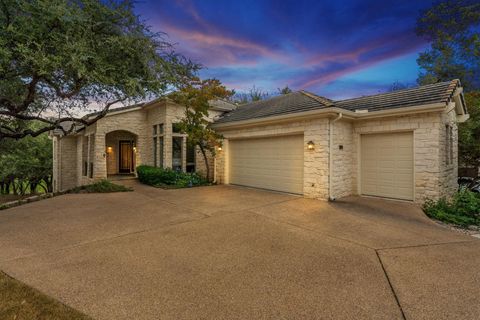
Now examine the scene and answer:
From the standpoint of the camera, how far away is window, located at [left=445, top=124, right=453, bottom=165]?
769cm

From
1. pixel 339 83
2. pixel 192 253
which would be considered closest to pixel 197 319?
pixel 192 253

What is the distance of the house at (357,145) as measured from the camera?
7.20m

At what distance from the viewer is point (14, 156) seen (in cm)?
1723

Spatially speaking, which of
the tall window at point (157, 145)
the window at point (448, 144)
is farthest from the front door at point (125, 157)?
the window at point (448, 144)

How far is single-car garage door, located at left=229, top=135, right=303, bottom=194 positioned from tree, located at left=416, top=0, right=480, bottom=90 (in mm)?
15724

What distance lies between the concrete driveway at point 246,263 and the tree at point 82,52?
11.1 feet

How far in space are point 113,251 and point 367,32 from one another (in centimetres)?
1368

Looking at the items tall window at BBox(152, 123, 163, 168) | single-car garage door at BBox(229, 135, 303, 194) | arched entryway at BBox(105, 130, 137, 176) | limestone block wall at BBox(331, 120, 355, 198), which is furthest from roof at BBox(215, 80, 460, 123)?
arched entryway at BBox(105, 130, 137, 176)

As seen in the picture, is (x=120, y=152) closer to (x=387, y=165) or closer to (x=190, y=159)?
(x=190, y=159)

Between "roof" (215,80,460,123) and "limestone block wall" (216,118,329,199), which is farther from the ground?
"roof" (215,80,460,123)

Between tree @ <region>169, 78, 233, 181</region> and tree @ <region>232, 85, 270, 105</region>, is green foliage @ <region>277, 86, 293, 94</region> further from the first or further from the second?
tree @ <region>169, 78, 233, 181</region>

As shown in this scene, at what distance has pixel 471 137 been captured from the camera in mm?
10602

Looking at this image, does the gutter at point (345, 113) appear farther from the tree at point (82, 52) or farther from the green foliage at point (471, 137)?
the green foliage at point (471, 137)

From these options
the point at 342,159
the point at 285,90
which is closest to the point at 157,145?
the point at 342,159
